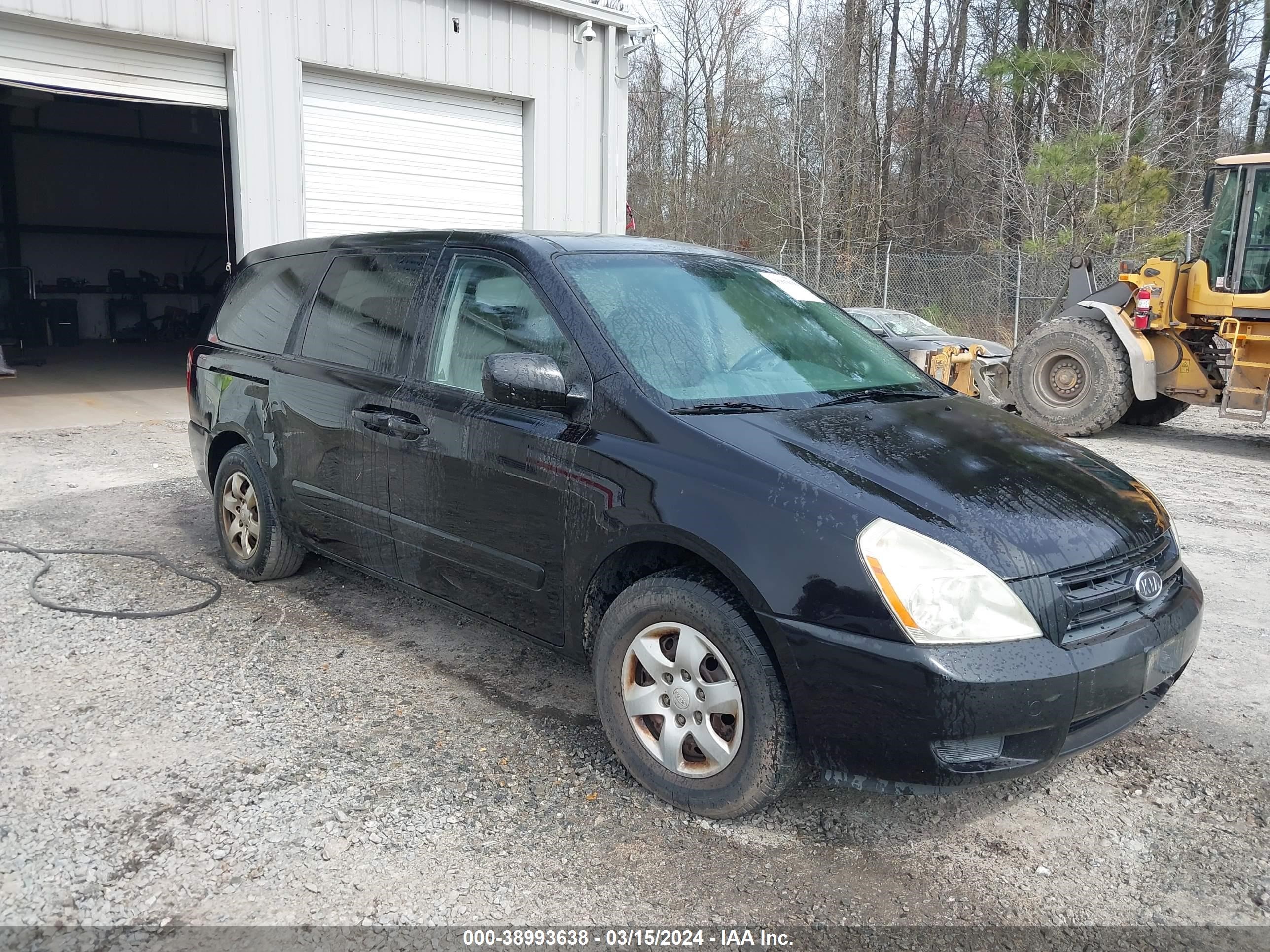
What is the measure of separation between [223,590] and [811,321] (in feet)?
10.6

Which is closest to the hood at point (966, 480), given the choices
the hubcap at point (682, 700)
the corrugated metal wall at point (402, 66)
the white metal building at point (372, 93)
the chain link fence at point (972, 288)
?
the hubcap at point (682, 700)

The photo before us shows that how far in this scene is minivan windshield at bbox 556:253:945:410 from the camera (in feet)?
11.3

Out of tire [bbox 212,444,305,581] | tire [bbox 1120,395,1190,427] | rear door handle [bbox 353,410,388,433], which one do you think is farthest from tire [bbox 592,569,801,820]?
tire [bbox 1120,395,1190,427]

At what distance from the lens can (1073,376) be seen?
11250mm

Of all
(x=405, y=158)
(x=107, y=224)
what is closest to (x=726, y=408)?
(x=405, y=158)

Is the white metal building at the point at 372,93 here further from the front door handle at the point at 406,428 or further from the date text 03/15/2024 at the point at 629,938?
the date text 03/15/2024 at the point at 629,938

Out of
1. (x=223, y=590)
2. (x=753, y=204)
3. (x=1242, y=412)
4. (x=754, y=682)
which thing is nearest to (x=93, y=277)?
(x=753, y=204)

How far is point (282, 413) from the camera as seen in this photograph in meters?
4.68

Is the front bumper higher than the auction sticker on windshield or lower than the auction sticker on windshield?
lower

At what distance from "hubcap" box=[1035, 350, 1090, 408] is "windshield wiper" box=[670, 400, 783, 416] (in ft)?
29.4

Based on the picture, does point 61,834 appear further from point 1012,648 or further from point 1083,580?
point 1083,580

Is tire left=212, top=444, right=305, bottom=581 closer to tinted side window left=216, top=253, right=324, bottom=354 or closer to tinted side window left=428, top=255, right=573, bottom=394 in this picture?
tinted side window left=216, top=253, right=324, bottom=354

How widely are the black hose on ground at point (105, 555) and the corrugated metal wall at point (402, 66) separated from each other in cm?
540

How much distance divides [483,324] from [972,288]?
1899 cm
